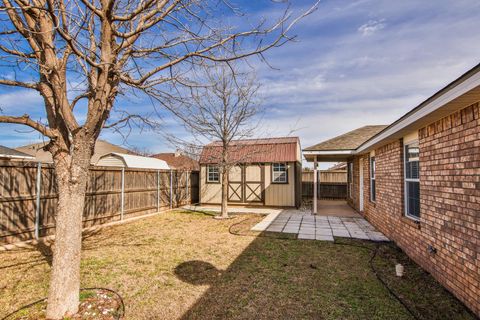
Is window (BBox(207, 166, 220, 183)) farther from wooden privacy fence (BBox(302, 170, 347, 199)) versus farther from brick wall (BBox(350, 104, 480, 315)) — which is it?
brick wall (BBox(350, 104, 480, 315))

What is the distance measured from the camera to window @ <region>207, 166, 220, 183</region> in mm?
13156

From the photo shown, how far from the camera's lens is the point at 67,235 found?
262 centimetres

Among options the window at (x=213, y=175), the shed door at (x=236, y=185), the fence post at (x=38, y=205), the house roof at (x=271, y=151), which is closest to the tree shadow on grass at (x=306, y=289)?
the fence post at (x=38, y=205)

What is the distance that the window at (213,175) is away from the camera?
13156mm

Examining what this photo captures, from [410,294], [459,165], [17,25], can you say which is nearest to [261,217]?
[410,294]

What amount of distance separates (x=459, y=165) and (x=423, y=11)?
366 centimetres

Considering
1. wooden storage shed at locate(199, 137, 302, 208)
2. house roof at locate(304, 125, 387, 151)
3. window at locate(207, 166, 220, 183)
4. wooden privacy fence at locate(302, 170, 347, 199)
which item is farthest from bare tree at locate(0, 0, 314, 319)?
wooden privacy fence at locate(302, 170, 347, 199)

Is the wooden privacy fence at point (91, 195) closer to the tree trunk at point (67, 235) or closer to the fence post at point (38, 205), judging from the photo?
the fence post at point (38, 205)

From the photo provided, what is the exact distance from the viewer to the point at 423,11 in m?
4.99

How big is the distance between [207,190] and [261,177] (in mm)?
3032

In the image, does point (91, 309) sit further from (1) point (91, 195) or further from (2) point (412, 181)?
(2) point (412, 181)

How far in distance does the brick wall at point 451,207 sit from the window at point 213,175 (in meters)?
9.23

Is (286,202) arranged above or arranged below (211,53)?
below

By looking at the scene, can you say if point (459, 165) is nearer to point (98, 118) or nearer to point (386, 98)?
point (98, 118)
